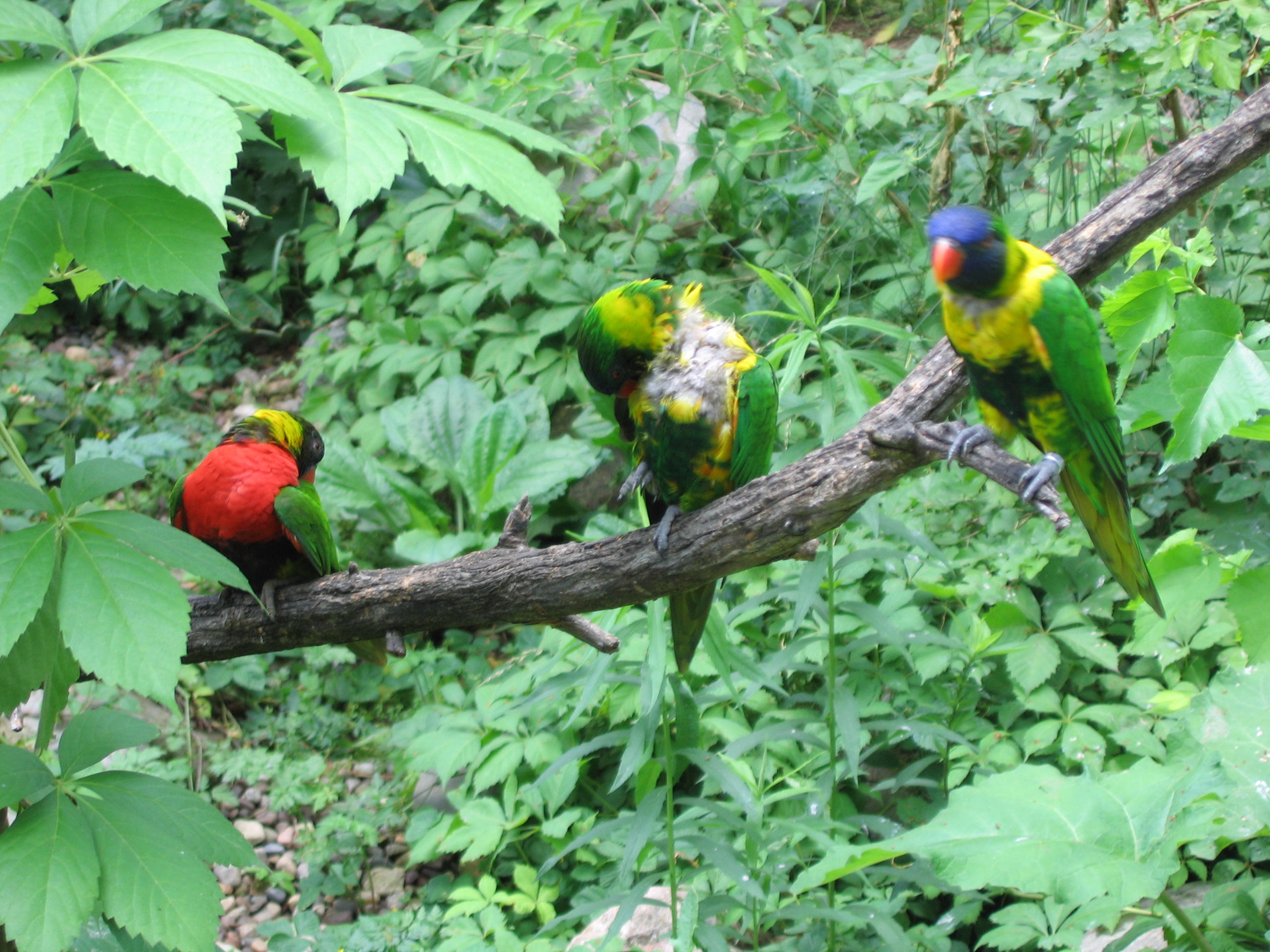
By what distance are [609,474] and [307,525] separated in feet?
7.32

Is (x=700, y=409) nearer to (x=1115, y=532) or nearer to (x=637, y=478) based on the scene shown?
(x=637, y=478)

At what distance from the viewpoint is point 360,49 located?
3.68 feet

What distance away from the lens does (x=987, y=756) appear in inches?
91.2

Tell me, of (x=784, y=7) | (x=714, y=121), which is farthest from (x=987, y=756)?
(x=784, y=7)

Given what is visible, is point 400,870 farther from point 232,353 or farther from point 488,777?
point 232,353

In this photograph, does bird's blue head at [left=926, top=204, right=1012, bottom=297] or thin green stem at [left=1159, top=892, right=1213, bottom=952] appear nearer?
thin green stem at [left=1159, top=892, right=1213, bottom=952]

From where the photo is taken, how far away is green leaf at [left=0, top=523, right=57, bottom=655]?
93cm

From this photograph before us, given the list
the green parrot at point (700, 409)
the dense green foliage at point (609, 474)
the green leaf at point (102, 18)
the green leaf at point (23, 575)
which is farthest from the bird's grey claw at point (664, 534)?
the green leaf at point (102, 18)

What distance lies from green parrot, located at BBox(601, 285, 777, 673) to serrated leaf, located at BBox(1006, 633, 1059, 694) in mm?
1136

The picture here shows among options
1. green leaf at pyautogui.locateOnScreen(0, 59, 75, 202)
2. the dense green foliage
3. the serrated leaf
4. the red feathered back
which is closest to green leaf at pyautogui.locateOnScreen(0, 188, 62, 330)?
the dense green foliage

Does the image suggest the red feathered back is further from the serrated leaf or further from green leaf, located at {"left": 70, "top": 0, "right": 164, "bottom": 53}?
the serrated leaf

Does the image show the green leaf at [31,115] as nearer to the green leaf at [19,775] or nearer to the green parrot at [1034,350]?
the green leaf at [19,775]

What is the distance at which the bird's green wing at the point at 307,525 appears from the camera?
6.06ft

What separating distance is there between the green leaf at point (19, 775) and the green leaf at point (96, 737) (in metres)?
0.03
